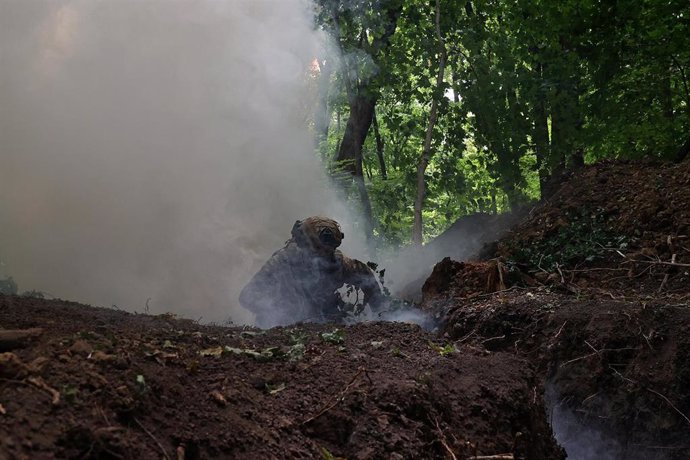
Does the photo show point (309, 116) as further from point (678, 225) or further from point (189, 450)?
point (189, 450)

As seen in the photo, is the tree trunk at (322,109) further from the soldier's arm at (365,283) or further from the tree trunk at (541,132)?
the soldier's arm at (365,283)

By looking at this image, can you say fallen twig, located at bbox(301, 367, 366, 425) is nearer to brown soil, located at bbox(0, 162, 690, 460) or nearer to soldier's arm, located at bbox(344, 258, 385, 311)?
brown soil, located at bbox(0, 162, 690, 460)

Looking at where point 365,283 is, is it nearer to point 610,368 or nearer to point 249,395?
point 610,368

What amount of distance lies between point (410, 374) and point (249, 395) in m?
1.15

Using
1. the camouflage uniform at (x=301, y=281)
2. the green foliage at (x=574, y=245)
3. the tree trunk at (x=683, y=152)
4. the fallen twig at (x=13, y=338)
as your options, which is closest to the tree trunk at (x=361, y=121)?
the green foliage at (x=574, y=245)

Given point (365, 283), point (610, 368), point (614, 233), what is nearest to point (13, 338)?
point (610, 368)

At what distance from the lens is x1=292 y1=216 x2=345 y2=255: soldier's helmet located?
25.9ft

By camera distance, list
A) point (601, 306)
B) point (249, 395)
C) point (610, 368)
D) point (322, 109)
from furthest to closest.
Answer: point (322, 109), point (601, 306), point (610, 368), point (249, 395)

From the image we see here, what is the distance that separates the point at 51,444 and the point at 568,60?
35.6 feet

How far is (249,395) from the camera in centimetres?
279

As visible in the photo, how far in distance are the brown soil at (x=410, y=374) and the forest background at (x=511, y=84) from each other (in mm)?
2706

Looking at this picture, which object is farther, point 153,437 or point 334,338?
point 334,338

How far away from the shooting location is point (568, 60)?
10.9m

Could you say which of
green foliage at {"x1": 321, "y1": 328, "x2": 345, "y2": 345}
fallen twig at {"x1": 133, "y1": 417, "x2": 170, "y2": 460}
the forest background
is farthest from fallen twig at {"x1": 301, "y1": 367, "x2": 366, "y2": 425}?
the forest background
